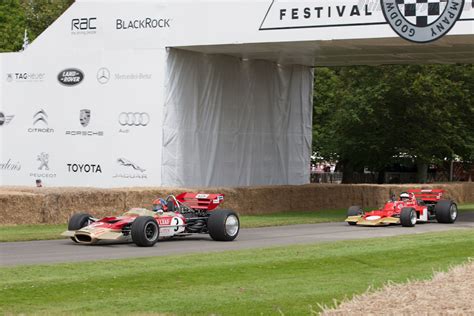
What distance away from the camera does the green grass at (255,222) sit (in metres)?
19.2

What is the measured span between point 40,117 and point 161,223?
12979 millimetres

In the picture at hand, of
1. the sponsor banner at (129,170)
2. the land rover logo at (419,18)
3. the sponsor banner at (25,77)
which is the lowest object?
the sponsor banner at (129,170)

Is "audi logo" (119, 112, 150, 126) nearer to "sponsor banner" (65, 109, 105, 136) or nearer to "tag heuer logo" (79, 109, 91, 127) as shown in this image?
"sponsor banner" (65, 109, 105, 136)

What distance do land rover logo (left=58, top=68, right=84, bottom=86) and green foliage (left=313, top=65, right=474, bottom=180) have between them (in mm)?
17463

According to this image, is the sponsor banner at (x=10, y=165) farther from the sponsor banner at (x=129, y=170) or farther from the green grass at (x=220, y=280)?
the green grass at (x=220, y=280)

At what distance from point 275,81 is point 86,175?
26.7ft

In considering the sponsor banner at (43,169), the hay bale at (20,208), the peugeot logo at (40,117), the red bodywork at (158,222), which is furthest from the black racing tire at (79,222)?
the peugeot logo at (40,117)

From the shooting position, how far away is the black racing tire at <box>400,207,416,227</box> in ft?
78.4

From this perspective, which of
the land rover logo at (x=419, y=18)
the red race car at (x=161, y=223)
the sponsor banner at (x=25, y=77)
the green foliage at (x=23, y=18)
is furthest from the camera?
the green foliage at (x=23, y=18)

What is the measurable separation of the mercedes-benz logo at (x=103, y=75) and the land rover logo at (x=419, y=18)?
8.76m

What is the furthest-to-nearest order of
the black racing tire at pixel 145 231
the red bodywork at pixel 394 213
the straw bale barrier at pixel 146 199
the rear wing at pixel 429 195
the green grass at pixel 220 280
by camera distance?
the rear wing at pixel 429 195
the red bodywork at pixel 394 213
the straw bale barrier at pixel 146 199
the black racing tire at pixel 145 231
the green grass at pixel 220 280

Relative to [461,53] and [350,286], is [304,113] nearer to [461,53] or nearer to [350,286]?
[461,53]

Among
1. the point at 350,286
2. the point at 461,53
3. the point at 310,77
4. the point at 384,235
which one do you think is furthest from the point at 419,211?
the point at 350,286

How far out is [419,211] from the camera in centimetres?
2533
